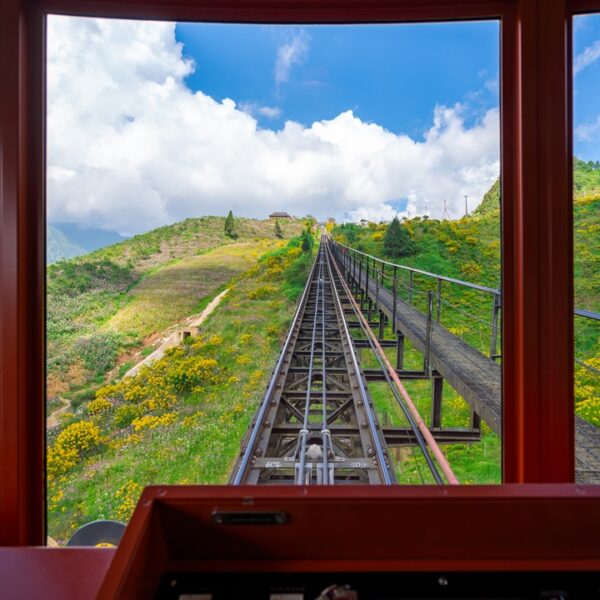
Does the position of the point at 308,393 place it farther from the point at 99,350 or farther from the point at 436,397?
the point at 99,350

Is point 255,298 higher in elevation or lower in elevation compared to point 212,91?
lower

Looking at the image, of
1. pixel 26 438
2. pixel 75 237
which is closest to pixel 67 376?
pixel 26 438

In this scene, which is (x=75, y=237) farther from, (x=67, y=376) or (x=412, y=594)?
(x=412, y=594)

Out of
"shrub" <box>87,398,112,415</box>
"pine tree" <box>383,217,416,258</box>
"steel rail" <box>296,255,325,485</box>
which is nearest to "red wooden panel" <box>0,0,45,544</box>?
"shrub" <box>87,398,112,415</box>

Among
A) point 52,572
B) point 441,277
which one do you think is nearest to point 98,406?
point 52,572

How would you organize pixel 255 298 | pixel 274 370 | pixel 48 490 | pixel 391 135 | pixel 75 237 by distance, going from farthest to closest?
1. pixel 274 370
2. pixel 255 298
3. pixel 391 135
4. pixel 75 237
5. pixel 48 490

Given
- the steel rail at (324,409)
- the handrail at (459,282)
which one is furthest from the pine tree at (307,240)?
the steel rail at (324,409)

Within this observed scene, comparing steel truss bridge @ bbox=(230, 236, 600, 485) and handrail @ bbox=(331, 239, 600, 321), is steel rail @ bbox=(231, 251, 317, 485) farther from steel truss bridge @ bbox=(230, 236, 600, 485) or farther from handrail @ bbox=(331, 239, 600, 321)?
handrail @ bbox=(331, 239, 600, 321)
